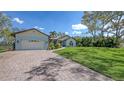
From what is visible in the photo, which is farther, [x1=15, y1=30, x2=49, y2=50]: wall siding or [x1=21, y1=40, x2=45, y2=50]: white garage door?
[x1=15, y1=30, x2=49, y2=50]: wall siding

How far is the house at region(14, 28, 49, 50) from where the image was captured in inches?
530

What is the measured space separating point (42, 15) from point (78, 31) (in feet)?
7.36

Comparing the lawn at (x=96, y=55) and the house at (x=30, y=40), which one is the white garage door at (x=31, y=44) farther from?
the lawn at (x=96, y=55)

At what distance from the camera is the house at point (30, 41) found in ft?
44.2

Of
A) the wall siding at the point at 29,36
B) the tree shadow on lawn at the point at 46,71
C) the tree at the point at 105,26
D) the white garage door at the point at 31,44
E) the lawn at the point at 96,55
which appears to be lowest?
the tree shadow on lawn at the point at 46,71

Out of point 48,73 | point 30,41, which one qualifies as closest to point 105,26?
point 30,41

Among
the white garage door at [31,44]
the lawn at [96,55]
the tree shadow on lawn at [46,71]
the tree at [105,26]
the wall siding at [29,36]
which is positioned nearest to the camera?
the tree shadow on lawn at [46,71]

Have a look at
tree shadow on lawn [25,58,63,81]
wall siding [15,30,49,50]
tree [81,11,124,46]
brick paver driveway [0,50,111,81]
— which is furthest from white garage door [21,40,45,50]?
brick paver driveway [0,50,111,81]

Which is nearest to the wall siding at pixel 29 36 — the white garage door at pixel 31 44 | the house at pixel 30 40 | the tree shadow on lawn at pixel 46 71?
the house at pixel 30 40

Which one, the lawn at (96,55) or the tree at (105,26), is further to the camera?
the tree at (105,26)

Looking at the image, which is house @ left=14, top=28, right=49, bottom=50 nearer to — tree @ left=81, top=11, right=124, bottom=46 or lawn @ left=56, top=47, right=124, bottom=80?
lawn @ left=56, top=47, right=124, bottom=80

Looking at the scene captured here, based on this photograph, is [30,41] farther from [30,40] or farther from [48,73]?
[48,73]
